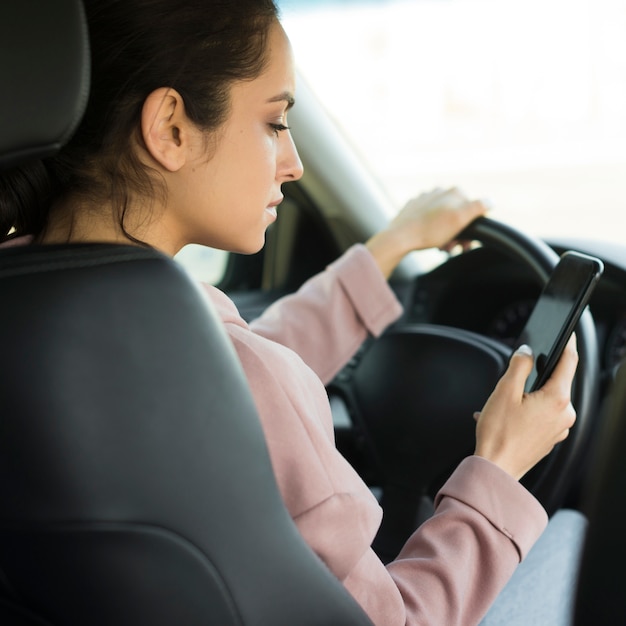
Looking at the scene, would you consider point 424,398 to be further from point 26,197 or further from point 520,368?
point 26,197

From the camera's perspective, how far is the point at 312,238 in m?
2.18

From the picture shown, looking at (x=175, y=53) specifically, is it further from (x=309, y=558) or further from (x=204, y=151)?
(x=309, y=558)

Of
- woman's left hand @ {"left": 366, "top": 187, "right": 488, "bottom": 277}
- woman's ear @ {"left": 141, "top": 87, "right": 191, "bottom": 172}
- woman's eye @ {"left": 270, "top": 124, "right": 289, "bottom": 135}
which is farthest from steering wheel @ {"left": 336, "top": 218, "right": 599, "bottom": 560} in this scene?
woman's ear @ {"left": 141, "top": 87, "right": 191, "bottom": 172}

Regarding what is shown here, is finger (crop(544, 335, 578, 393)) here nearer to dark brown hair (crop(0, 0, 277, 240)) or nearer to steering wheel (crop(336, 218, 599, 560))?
steering wheel (crop(336, 218, 599, 560))

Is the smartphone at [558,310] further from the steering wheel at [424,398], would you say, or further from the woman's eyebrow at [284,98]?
the woman's eyebrow at [284,98]

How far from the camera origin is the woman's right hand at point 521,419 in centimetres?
99

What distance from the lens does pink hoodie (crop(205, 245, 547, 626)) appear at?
81 centimetres

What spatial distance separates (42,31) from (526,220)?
3.25 m

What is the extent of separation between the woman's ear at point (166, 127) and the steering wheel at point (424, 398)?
0.61m

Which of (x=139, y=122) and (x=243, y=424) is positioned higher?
(x=139, y=122)

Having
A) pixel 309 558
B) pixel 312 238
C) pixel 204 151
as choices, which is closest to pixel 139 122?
pixel 204 151

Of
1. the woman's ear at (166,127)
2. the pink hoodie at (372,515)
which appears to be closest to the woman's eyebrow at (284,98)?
the woman's ear at (166,127)

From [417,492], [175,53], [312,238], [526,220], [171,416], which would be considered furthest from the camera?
[526,220]

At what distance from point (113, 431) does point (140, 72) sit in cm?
34
